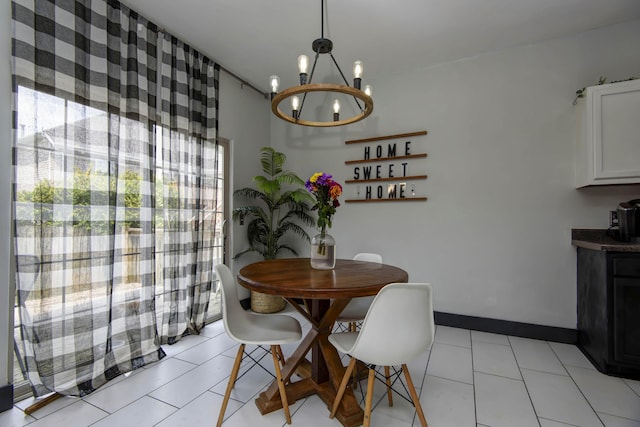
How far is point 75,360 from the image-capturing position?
80.7 inches

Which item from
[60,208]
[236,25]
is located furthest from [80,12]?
[60,208]

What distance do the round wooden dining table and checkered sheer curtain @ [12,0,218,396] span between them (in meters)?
1.13

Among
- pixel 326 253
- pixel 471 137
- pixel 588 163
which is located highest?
pixel 471 137

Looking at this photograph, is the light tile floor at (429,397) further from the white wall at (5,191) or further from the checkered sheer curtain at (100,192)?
the white wall at (5,191)

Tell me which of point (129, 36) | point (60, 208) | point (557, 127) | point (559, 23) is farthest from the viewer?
point (557, 127)

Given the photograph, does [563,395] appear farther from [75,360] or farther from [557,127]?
[75,360]

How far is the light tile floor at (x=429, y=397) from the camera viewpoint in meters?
1.74

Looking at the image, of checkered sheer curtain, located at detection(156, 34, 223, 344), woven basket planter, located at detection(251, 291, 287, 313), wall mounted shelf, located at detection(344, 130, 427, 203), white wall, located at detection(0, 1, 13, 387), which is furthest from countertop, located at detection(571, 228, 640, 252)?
white wall, located at detection(0, 1, 13, 387)

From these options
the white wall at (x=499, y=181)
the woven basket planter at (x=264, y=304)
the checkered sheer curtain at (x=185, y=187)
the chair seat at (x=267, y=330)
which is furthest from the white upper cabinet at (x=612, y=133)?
the checkered sheer curtain at (x=185, y=187)

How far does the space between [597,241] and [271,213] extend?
3291mm

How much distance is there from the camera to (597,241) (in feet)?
8.54

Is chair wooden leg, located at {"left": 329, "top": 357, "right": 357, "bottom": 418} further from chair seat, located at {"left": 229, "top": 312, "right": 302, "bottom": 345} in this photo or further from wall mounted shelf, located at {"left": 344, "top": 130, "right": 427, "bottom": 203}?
wall mounted shelf, located at {"left": 344, "top": 130, "right": 427, "bottom": 203}

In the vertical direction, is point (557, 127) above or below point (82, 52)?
below

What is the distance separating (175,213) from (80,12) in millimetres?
1623
